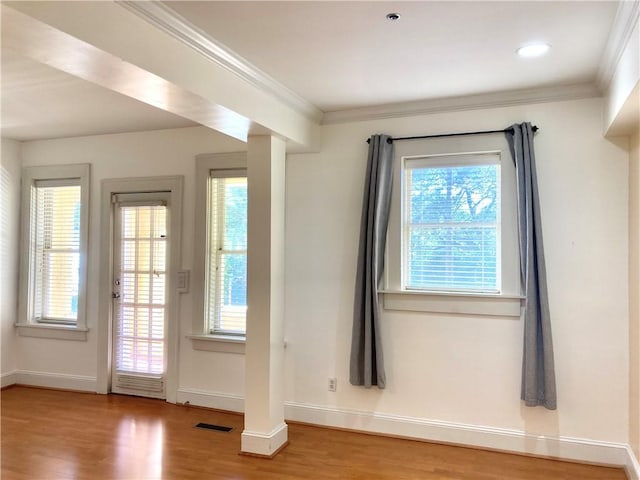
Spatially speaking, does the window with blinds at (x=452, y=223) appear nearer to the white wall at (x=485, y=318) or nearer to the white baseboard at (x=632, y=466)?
the white wall at (x=485, y=318)

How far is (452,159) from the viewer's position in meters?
3.55

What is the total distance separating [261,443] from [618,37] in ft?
10.7

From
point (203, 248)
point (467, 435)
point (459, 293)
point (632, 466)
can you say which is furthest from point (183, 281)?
point (632, 466)

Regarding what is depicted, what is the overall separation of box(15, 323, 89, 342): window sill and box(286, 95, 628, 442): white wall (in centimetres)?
232

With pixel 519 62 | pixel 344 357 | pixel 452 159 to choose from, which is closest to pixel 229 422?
pixel 344 357

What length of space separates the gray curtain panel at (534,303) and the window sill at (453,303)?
0.55 feet

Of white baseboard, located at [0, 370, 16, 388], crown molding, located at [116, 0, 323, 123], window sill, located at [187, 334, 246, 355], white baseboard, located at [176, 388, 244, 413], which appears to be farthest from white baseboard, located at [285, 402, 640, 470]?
white baseboard, located at [0, 370, 16, 388]

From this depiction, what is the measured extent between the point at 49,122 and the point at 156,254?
60.8 inches

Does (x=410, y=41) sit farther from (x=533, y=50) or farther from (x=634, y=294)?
(x=634, y=294)

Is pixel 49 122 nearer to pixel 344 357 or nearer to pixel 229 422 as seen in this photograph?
pixel 229 422

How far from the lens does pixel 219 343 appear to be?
4168 mm

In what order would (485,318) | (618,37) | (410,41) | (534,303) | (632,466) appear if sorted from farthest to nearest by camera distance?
1. (485,318)
2. (534,303)
3. (632,466)
4. (410,41)
5. (618,37)

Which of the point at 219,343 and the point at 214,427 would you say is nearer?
the point at 214,427

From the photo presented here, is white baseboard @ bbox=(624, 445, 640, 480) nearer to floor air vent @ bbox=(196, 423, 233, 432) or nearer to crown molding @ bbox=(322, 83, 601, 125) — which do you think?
crown molding @ bbox=(322, 83, 601, 125)
